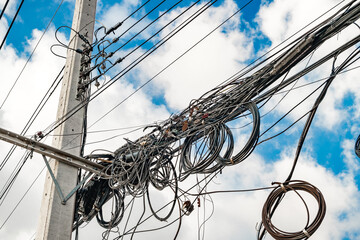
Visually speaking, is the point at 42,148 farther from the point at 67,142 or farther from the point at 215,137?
the point at 215,137

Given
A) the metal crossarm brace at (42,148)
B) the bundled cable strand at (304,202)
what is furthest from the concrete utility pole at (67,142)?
the bundled cable strand at (304,202)

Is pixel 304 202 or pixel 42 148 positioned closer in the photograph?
pixel 304 202

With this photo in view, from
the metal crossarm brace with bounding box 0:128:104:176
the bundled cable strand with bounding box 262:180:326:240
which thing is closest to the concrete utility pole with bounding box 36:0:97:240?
the metal crossarm brace with bounding box 0:128:104:176

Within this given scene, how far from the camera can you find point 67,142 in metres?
6.43

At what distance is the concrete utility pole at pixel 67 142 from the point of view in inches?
226

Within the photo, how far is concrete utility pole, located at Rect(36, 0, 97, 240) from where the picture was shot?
18.8 ft

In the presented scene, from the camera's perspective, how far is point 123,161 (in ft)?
21.1

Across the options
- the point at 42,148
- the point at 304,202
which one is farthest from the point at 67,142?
the point at 304,202

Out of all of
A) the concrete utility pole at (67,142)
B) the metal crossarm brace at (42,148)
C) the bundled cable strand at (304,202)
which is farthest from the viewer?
the metal crossarm brace at (42,148)

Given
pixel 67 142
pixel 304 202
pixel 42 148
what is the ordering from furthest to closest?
pixel 67 142, pixel 42 148, pixel 304 202

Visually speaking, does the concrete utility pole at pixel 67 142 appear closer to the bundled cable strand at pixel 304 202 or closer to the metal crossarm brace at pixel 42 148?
the metal crossarm brace at pixel 42 148

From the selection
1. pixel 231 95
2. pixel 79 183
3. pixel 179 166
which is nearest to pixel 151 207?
pixel 179 166

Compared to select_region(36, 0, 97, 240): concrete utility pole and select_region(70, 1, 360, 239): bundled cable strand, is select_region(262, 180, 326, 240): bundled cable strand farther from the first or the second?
select_region(36, 0, 97, 240): concrete utility pole

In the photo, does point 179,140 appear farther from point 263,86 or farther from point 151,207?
point 263,86
